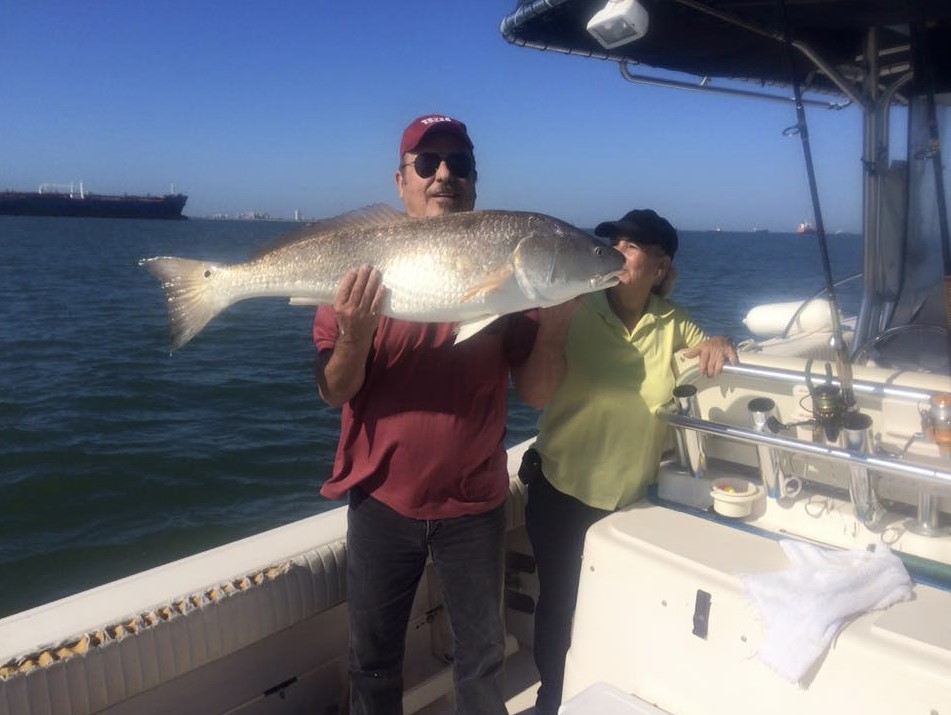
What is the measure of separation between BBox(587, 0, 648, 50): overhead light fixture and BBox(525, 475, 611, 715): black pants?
6.83ft

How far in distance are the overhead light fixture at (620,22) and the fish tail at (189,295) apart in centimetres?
204

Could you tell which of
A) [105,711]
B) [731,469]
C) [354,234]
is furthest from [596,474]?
[105,711]

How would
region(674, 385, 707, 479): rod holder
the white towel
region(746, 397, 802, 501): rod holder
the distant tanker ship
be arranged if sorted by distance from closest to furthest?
the white towel < region(746, 397, 802, 501): rod holder < region(674, 385, 707, 479): rod holder < the distant tanker ship

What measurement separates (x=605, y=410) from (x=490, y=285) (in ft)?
2.85

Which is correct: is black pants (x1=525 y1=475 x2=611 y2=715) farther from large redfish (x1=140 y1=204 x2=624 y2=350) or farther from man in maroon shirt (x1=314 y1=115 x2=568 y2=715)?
large redfish (x1=140 y1=204 x2=624 y2=350)

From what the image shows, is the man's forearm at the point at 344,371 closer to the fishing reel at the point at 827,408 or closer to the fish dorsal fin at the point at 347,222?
the fish dorsal fin at the point at 347,222

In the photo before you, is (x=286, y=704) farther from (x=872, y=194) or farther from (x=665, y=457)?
(x=872, y=194)

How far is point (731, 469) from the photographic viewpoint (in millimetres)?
3566

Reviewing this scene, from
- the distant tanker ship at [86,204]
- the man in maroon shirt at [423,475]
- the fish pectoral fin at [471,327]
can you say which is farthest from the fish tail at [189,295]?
the distant tanker ship at [86,204]

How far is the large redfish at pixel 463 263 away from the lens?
2553 mm

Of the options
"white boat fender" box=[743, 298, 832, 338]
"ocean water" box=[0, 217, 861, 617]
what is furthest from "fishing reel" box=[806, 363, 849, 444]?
"white boat fender" box=[743, 298, 832, 338]

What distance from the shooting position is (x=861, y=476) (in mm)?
2850

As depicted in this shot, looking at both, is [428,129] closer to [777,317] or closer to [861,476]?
[861,476]

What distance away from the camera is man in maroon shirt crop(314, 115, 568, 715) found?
264 centimetres
